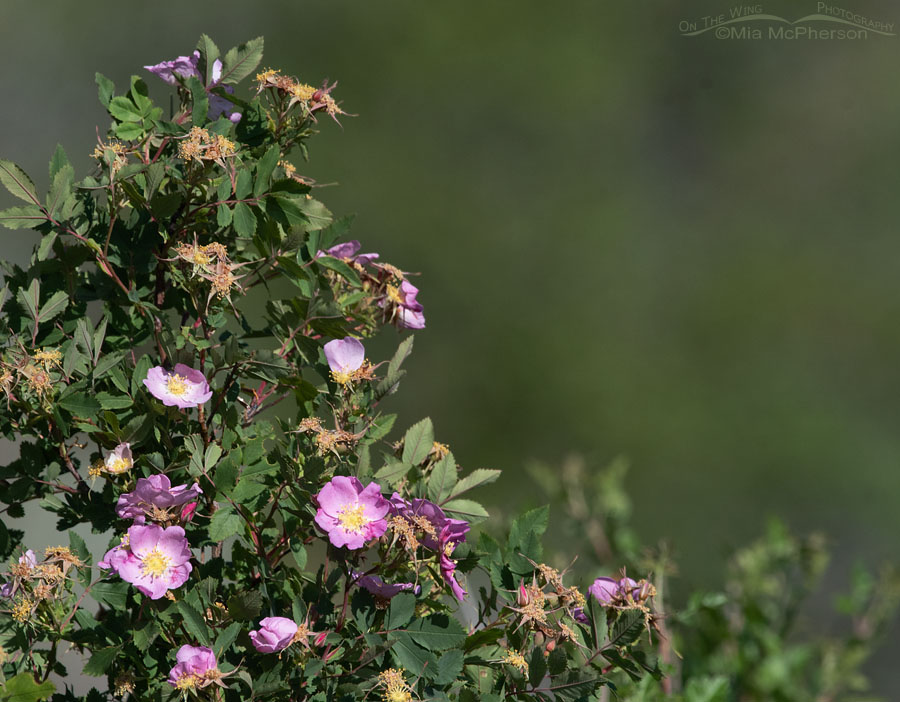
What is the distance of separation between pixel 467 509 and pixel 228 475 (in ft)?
0.71

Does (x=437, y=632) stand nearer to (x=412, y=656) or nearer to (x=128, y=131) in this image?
(x=412, y=656)

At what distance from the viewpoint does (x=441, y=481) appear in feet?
3.02

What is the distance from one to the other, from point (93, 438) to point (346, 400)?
0.24 m

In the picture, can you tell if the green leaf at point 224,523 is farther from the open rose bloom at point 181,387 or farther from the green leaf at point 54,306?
the green leaf at point 54,306

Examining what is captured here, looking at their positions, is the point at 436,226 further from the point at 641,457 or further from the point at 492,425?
the point at 641,457

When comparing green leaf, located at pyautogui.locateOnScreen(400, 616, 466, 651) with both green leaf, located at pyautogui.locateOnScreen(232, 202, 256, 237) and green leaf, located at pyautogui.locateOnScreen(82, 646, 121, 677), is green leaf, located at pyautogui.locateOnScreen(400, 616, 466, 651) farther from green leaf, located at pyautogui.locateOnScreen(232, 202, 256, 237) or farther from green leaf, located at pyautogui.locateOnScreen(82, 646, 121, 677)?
green leaf, located at pyautogui.locateOnScreen(232, 202, 256, 237)

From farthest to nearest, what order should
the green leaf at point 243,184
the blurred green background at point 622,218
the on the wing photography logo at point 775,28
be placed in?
the on the wing photography logo at point 775,28 < the blurred green background at point 622,218 < the green leaf at point 243,184

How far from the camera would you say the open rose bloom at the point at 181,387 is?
2.85 ft

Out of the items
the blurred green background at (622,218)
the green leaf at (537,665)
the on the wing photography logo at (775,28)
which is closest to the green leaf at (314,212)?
the green leaf at (537,665)

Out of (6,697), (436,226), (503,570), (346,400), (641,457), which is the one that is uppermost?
(346,400)

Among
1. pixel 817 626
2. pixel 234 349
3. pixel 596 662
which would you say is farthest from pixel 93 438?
pixel 817 626

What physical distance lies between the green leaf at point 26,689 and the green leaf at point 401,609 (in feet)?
0.92

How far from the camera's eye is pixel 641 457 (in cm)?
753

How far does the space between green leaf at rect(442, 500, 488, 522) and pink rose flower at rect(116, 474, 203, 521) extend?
0.74ft
